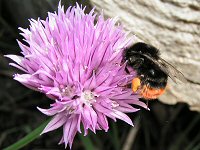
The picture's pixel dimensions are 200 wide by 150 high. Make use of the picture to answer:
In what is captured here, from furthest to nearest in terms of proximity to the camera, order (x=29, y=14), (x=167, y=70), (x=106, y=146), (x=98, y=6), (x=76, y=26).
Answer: (x=29, y=14)
(x=106, y=146)
(x=98, y=6)
(x=76, y=26)
(x=167, y=70)

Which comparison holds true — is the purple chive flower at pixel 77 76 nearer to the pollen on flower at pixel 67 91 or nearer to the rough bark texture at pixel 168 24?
the pollen on flower at pixel 67 91

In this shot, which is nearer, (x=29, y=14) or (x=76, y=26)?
(x=76, y=26)

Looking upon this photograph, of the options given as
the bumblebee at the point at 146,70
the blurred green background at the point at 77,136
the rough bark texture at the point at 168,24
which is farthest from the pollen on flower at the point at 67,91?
the blurred green background at the point at 77,136

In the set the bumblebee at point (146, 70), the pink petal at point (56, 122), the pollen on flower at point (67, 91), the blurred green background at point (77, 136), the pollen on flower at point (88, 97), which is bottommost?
the blurred green background at point (77, 136)

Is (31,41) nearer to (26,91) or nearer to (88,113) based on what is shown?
(88,113)

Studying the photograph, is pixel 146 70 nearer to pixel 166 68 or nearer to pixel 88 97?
pixel 166 68

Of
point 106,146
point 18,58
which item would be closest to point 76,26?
point 18,58
